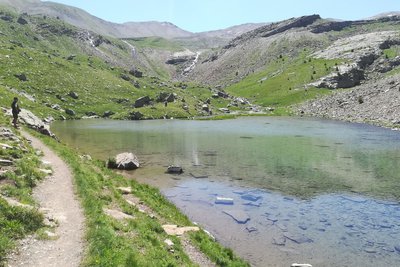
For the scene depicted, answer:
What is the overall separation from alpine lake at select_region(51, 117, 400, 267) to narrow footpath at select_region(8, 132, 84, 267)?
34.1 ft

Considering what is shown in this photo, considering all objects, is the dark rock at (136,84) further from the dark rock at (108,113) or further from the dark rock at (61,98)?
the dark rock at (61,98)

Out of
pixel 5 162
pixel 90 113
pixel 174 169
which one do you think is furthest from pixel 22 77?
pixel 5 162

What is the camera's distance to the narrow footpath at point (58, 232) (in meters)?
15.9

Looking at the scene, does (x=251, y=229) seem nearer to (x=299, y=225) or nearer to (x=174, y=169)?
(x=299, y=225)

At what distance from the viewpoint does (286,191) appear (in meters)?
38.9

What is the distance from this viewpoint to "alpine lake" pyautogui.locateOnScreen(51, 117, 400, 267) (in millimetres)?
24875

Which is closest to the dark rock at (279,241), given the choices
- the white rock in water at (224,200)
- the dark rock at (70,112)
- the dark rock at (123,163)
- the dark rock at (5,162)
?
the white rock in water at (224,200)

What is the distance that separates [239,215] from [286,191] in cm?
998

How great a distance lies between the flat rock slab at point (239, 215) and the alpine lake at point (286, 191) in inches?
3.5

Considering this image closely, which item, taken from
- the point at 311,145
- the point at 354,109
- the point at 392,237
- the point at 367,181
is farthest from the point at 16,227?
the point at 354,109

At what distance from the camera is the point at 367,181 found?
43.0 m

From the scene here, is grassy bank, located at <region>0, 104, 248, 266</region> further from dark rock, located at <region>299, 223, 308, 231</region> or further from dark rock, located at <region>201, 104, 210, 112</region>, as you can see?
dark rock, located at <region>201, 104, 210, 112</region>

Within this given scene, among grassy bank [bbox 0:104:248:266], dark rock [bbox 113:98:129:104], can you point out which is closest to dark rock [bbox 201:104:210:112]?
dark rock [bbox 113:98:129:104]

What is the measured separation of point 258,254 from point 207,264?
4347 mm
